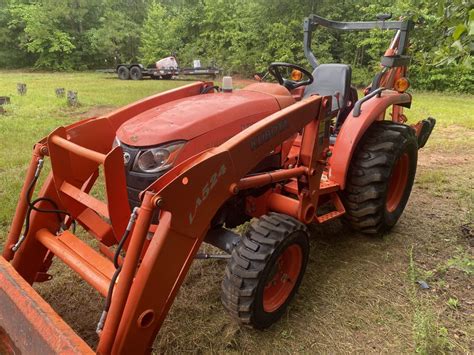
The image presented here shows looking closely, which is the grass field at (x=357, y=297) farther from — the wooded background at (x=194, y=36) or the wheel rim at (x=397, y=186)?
the wooded background at (x=194, y=36)

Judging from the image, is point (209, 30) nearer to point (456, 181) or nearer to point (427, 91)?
point (427, 91)

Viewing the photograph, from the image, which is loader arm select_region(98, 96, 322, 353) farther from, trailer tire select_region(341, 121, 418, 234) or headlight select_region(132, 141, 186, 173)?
trailer tire select_region(341, 121, 418, 234)

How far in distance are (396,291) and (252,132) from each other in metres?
1.66

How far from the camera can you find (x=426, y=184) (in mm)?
4871

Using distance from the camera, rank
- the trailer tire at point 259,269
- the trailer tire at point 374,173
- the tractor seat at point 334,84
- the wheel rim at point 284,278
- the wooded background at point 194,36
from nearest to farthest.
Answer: the trailer tire at point 259,269, the wheel rim at point 284,278, the trailer tire at point 374,173, the tractor seat at point 334,84, the wooded background at point 194,36

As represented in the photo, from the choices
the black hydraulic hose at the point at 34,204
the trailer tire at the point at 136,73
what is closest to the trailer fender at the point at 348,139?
the black hydraulic hose at the point at 34,204

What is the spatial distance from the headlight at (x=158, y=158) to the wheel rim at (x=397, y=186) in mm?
2240

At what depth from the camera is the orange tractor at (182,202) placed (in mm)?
1787

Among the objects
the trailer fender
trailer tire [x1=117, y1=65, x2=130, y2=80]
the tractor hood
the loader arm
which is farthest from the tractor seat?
trailer tire [x1=117, y1=65, x2=130, y2=80]

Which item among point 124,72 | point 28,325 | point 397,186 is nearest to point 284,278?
point 28,325

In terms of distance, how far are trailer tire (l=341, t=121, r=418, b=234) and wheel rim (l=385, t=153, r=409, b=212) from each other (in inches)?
6.3

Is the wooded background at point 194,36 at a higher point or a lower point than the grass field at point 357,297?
higher

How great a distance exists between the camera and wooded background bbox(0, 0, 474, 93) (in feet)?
58.4

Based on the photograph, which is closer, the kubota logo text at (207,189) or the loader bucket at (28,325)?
the loader bucket at (28,325)
